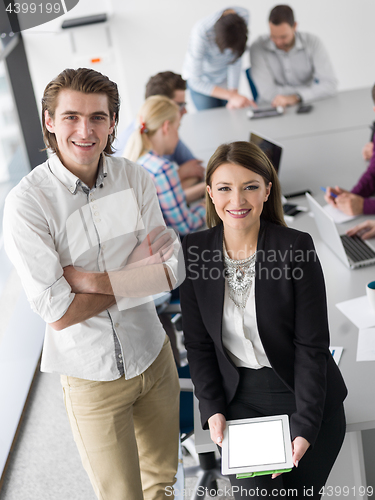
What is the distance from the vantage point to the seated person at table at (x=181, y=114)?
3.06 meters

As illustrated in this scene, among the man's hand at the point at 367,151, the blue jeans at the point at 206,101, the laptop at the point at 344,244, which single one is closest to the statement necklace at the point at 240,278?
the laptop at the point at 344,244

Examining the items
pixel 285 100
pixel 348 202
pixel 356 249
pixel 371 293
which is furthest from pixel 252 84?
pixel 371 293

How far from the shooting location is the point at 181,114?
3.17 m

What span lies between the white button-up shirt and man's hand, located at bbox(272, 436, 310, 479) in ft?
1.70

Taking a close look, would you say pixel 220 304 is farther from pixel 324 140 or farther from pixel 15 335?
pixel 324 140

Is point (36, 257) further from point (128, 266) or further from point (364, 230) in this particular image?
point (364, 230)

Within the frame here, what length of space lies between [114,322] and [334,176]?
2037 mm

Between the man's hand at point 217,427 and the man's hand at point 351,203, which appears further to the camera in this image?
the man's hand at point 351,203

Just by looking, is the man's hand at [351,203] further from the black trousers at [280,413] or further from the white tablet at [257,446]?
Result: the white tablet at [257,446]

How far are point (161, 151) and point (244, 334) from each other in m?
1.33

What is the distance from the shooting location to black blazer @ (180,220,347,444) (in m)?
1.45

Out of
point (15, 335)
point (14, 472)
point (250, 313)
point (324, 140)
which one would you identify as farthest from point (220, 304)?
point (324, 140)

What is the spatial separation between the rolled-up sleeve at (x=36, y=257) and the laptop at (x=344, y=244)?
124cm

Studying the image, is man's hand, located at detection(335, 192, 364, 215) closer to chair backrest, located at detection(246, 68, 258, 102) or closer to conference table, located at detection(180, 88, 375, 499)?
conference table, located at detection(180, 88, 375, 499)
